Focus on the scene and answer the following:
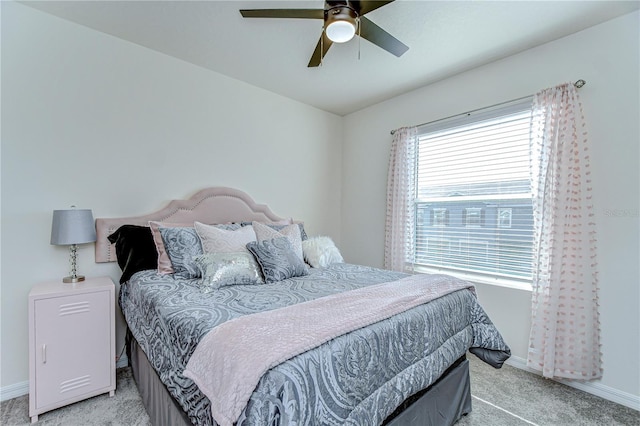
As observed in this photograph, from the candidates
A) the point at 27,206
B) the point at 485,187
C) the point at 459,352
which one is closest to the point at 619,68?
the point at 485,187

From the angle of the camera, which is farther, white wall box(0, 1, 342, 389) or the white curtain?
the white curtain

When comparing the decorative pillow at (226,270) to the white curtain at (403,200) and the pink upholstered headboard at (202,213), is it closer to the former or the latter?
the pink upholstered headboard at (202,213)

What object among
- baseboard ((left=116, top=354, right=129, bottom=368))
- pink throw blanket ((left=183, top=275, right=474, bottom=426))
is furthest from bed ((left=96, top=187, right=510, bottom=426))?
baseboard ((left=116, top=354, right=129, bottom=368))

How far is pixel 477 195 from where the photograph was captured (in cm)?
285

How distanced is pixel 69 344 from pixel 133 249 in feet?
2.27

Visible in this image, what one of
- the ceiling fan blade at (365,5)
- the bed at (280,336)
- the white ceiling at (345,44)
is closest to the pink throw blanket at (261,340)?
the bed at (280,336)

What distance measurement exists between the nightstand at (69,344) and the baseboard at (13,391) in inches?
17.9

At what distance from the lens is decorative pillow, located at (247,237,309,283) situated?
7.09ft

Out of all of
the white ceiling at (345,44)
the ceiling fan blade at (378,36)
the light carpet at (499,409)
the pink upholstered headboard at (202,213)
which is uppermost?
the white ceiling at (345,44)

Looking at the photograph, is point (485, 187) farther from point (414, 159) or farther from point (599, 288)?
point (599, 288)

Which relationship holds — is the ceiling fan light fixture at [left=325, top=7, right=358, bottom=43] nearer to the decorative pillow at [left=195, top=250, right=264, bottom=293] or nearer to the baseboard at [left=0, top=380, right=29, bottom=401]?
the decorative pillow at [left=195, top=250, right=264, bottom=293]

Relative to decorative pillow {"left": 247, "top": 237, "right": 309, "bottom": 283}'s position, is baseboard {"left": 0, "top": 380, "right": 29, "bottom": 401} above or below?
below

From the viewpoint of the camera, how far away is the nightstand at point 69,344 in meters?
1.76

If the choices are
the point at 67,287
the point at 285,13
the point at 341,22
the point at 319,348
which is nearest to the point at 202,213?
the point at 67,287
